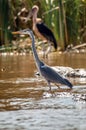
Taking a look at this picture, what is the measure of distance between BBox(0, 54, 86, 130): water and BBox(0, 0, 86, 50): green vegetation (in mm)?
6780

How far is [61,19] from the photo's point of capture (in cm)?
1891

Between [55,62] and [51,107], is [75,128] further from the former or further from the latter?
[55,62]

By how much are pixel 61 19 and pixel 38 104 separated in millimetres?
10991

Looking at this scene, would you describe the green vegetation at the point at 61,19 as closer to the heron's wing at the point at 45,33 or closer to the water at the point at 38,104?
the heron's wing at the point at 45,33

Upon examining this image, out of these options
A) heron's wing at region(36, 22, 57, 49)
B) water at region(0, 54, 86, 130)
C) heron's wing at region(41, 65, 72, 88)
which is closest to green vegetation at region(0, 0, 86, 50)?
heron's wing at region(36, 22, 57, 49)

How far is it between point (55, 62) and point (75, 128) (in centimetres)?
894

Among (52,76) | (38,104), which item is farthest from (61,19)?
(38,104)

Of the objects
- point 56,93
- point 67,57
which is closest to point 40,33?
point 67,57

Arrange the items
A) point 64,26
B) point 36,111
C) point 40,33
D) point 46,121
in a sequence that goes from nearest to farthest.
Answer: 1. point 46,121
2. point 36,111
3. point 40,33
4. point 64,26

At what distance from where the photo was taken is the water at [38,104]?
6723 millimetres

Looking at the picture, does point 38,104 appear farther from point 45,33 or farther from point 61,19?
point 61,19

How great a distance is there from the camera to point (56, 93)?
30.2 feet

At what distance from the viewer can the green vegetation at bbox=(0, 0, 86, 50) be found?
1905 centimetres

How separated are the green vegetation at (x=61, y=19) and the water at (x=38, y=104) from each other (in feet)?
22.2
